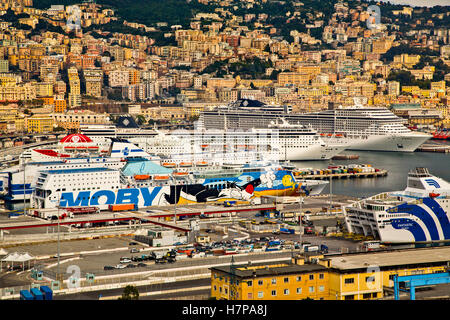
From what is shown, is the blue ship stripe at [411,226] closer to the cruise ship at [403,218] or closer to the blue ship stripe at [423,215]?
the cruise ship at [403,218]

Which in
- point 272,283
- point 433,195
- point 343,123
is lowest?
point 343,123

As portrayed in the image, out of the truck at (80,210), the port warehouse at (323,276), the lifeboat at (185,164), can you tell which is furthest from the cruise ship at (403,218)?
the lifeboat at (185,164)

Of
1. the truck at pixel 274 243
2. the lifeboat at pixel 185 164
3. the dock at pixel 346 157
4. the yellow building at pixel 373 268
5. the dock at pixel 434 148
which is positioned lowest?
the dock at pixel 346 157

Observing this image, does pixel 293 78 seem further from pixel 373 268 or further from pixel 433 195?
pixel 373 268

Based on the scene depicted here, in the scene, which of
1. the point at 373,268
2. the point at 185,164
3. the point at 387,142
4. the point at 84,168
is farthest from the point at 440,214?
the point at 387,142

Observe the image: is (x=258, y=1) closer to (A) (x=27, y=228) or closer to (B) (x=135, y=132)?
(B) (x=135, y=132)

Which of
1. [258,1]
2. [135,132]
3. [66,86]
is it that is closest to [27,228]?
[135,132]
